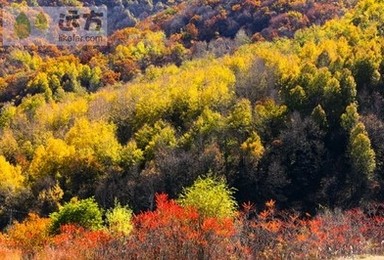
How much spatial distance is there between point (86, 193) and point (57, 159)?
21.9 feet

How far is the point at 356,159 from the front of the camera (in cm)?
5184

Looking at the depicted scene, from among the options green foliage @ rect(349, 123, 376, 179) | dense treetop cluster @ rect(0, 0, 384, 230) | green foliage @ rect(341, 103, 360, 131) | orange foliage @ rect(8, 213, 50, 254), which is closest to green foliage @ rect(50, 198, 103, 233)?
orange foliage @ rect(8, 213, 50, 254)

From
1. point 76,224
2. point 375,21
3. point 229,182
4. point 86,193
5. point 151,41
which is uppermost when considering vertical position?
point 375,21

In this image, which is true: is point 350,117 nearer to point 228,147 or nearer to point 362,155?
point 362,155

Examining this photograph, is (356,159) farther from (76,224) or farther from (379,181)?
(76,224)

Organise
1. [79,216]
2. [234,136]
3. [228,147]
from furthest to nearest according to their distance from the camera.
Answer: [234,136] < [228,147] < [79,216]

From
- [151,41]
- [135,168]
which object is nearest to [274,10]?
[151,41]
